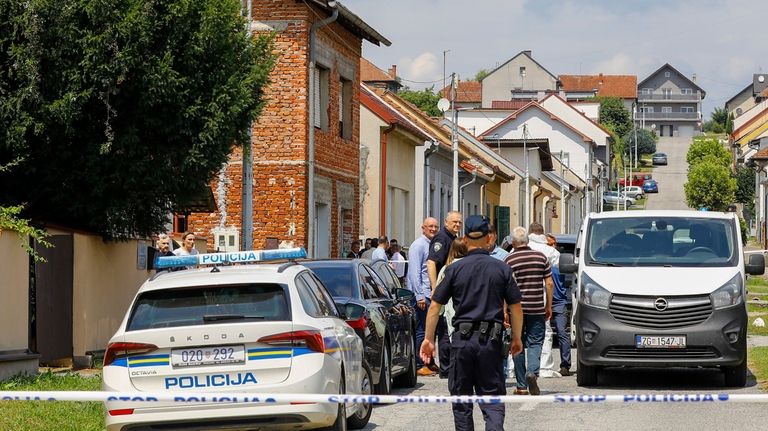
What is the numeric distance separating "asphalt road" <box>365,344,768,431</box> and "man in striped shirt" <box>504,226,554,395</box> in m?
0.39

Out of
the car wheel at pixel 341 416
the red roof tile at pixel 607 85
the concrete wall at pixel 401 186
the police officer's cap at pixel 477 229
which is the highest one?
the red roof tile at pixel 607 85

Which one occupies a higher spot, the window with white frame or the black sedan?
the window with white frame

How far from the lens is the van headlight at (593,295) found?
14.5 meters

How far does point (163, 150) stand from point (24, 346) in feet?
13.2

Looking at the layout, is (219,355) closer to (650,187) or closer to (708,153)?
(650,187)

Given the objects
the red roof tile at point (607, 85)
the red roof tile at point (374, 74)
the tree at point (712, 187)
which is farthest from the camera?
the red roof tile at point (607, 85)

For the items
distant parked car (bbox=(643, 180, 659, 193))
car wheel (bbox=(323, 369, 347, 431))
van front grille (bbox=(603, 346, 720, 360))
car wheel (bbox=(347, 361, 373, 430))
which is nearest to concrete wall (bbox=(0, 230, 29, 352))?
car wheel (bbox=(347, 361, 373, 430))

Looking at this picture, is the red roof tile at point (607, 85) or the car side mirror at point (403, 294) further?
the red roof tile at point (607, 85)

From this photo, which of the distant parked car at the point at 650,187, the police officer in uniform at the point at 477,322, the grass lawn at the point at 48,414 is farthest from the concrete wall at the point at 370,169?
the distant parked car at the point at 650,187

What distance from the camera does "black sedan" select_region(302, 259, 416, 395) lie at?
1256 centimetres

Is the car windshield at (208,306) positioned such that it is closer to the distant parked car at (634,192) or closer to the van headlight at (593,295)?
the van headlight at (593,295)

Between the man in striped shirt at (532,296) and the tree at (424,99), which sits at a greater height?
the tree at (424,99)

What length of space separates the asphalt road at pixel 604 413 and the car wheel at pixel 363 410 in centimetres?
17

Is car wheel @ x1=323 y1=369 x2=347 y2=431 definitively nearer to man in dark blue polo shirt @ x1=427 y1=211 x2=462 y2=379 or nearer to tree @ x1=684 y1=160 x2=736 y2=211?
man in dark blue polo shirt @ x1=427 y1=211 x2=462 y2=379
